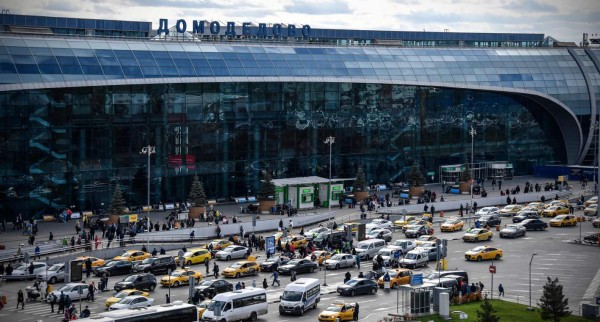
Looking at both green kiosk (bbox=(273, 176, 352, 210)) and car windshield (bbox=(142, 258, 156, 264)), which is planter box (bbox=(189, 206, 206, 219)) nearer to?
green kiosk (bbox=(273, 176, 352, 210))

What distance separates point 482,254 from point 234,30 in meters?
50.2

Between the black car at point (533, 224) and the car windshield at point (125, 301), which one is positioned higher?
the black car at point (533, 224)

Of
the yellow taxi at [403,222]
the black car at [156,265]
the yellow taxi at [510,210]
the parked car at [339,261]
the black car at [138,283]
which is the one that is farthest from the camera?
the yellow taxi at [510,210]

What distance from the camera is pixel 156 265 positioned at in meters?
79.2

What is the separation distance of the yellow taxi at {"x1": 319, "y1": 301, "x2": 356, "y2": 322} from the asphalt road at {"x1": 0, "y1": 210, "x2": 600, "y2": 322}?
1227 mm

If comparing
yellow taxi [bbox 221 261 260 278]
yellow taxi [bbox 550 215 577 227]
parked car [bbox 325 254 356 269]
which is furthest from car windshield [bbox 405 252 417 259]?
yellow taxi [bbox 550 215 577 227]

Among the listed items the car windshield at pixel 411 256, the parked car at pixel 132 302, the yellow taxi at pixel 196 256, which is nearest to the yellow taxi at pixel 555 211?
the car windshield at pixel 411 256

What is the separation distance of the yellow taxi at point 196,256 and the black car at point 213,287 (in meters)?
10.9

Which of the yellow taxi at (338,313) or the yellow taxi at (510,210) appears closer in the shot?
the yellow taxi at (338,313)

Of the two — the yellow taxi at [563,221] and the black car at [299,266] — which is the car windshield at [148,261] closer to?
the black car at [299,266]

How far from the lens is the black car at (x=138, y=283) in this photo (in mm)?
72438

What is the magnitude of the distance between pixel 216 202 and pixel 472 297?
5027cm

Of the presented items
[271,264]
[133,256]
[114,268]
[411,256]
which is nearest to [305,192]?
[411,256]

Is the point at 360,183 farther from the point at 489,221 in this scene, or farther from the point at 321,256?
the point at 321,256
